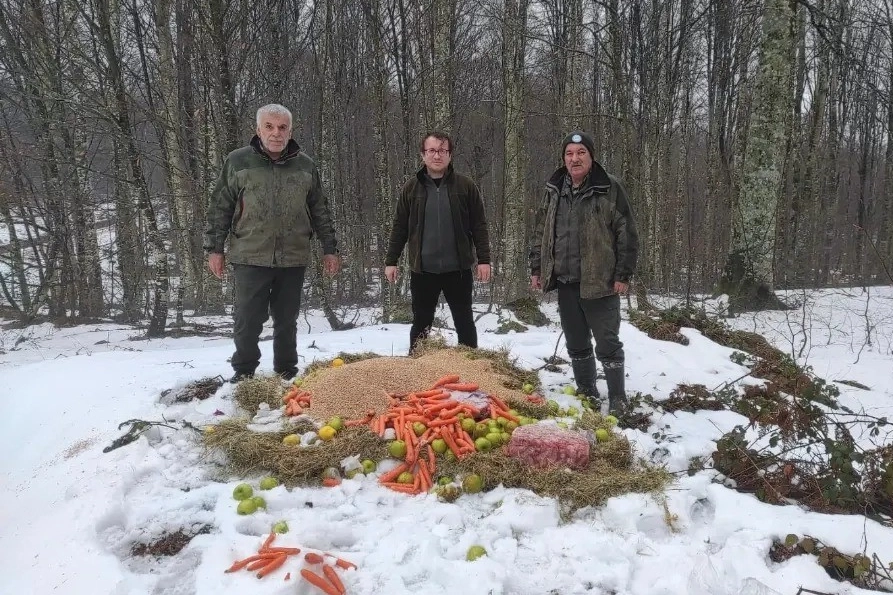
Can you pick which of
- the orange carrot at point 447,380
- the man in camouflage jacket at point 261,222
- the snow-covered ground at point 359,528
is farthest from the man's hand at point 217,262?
the orange carrot at point 447,380

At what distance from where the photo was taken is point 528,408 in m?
3.85

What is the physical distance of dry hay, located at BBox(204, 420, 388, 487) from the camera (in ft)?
9.93

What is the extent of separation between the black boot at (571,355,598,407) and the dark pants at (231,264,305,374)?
235 centimetres

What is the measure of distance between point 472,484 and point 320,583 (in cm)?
101

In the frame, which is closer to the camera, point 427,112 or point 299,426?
point 299,426

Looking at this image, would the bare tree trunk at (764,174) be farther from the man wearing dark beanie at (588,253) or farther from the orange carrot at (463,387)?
the orange carrot at (463,387)

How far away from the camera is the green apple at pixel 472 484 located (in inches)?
113

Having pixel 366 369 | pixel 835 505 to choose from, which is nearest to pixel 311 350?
pixel 366 369

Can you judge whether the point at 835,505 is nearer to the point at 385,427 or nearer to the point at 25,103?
the point at 385,427

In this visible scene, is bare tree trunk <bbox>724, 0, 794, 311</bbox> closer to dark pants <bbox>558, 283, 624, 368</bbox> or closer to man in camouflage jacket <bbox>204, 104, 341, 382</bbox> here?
dark pants <bbox>558, 283, 624, 368</bbox>

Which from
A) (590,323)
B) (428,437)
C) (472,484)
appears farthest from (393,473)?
(590,323)

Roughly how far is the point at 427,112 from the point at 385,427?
797 centimetres

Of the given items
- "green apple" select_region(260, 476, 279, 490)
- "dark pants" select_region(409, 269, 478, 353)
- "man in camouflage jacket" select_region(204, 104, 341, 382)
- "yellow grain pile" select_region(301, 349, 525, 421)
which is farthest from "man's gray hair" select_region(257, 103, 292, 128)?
"green apple" select_region(260, 476, 279, 490)

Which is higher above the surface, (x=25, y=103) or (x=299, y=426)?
(x=25, y=103)
